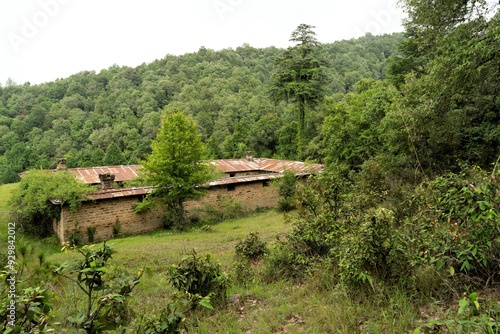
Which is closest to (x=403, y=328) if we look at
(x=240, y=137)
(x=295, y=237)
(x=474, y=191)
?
(x=474, y=191)

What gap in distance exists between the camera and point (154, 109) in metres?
58.9

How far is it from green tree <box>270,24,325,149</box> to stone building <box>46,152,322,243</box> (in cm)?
884

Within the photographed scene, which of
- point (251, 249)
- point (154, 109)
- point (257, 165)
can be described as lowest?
point (251, 249)

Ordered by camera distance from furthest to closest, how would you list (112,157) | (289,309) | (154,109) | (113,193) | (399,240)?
(154,109) → (112,157) → (113,193) → (289,309) → (399,240)

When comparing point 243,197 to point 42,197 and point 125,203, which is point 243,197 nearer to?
point 125,203

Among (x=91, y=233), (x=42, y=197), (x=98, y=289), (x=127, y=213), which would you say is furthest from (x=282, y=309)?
(x=42, y=197)

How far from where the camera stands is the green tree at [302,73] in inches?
1141

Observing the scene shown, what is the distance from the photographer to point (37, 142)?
49.6 meters

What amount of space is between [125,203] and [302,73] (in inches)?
843

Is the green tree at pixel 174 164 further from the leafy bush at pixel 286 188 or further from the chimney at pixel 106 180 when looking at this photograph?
the leafy bush at pixel 286 188

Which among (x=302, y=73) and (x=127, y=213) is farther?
(x=302, y=73)

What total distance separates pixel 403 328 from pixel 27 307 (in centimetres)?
343

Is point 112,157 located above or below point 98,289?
above

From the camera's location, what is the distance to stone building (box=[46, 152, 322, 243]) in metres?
14.8
